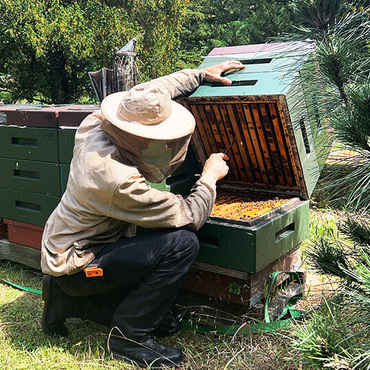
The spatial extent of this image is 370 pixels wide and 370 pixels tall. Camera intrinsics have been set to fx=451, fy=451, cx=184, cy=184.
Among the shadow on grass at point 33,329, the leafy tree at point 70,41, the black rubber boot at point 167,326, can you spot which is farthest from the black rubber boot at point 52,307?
the leafy tree at point 70,41

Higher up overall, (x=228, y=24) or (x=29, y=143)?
(x=228, y=24)

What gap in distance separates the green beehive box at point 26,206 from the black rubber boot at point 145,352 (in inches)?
41.1

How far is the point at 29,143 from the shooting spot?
3.01 metres

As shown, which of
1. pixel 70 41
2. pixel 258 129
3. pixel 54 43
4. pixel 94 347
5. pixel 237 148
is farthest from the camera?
pixel 54 43

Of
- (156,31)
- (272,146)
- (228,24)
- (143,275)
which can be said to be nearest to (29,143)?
(143,275)

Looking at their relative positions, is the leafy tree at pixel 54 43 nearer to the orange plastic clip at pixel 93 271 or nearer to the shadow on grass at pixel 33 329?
the shadow on grass at pixel 33 329

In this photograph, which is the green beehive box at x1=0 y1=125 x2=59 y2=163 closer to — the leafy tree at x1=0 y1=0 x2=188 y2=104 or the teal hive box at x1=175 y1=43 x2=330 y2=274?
the teal hive box at x1=175 y1=43 x2=330 y2=274

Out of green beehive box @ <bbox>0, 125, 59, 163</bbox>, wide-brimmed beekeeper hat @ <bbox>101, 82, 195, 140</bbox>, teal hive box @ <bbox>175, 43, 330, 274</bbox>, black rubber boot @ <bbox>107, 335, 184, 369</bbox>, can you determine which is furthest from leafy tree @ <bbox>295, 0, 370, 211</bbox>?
green beehive box @ <bbox>0, 125, 59, 163</bbox>

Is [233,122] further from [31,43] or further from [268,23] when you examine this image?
[268,23]

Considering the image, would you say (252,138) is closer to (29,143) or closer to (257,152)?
(257,152)

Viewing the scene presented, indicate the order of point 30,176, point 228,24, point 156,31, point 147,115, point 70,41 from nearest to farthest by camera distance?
1. point 147,115
2. point 30,176
3. point 70,41
4. point 156,31
5. point 228,24

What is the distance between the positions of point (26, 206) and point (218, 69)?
1600 mm

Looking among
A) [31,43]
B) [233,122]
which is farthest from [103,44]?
[233,122]

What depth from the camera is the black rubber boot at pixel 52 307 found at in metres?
2.39
